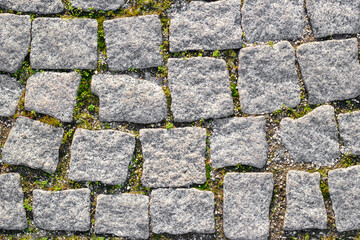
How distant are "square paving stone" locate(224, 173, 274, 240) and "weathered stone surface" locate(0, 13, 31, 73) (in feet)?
7.20

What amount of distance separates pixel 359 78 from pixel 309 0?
802mm

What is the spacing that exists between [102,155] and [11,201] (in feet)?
2.98

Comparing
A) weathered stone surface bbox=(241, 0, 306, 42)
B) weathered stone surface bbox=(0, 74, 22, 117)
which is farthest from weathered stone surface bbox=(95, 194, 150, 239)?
weathered stone surface bbox=(241, 0, 306, 42)

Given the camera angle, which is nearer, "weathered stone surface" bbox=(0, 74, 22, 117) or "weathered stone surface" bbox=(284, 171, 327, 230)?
"weathered stone surface" bbox=(284, 171, 327, 230)

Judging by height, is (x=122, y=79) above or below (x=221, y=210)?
above

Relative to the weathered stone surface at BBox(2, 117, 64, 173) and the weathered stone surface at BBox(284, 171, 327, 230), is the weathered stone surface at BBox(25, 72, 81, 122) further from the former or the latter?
the weathered stone surface at BBox(284, 171, 327, 230)

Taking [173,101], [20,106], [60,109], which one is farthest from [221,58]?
[20,106]

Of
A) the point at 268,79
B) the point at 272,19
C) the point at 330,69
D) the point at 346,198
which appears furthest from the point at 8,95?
the point at 346,198

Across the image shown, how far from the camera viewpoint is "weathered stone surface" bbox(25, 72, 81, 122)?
10.2 ft

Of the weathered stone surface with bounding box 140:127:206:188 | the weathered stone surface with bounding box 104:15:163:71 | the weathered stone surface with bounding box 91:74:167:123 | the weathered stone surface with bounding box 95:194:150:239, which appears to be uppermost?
the weathered stone surface with bounding box 104:15:163:71

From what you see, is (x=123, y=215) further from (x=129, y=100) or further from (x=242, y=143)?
(x=242, y=143)

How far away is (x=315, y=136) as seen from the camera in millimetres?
3012

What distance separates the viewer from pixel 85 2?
314 centimetres

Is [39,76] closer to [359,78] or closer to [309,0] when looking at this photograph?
[309,0]
